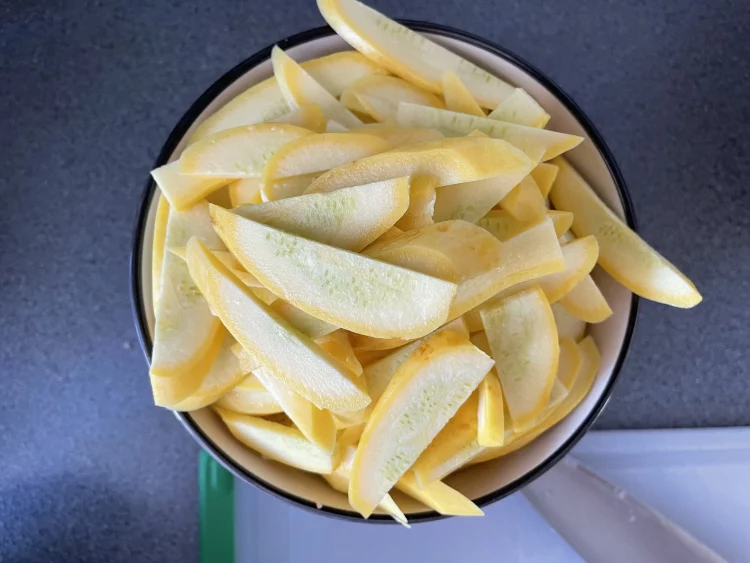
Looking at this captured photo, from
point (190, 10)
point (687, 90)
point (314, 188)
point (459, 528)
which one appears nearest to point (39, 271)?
point (190, 10)

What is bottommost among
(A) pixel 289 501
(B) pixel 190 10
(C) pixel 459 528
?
(C) pixel 459 528

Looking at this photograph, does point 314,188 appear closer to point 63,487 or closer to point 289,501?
point 289,501

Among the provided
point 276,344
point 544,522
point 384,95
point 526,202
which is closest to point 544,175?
point 526,202

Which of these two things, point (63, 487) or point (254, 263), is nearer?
point (254, 263)

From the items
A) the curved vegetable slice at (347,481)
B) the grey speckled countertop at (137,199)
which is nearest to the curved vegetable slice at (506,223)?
the curved vegetable slice at (347,481)

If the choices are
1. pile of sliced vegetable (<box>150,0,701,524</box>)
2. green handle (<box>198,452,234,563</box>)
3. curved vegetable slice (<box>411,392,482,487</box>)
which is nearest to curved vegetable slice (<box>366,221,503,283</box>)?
pile of sliced vegetable (<box>150,0,701,524</box>)
